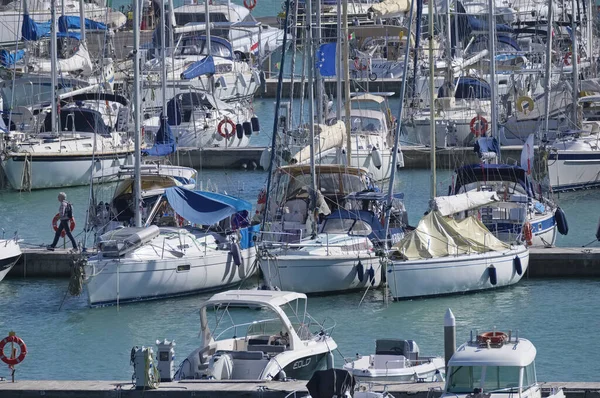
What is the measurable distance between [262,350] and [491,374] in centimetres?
501

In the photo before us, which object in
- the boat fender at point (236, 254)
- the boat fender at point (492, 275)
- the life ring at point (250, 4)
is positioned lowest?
the boat fender at point (492, 275)

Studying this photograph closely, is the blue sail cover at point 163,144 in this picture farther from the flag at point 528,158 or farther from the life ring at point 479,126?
the life ring at point 479,126

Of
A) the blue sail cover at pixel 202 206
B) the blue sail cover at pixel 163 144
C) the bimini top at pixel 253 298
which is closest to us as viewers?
the bimini top at pixel 253 298

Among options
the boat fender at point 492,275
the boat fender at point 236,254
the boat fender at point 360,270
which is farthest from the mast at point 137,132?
the boat fender at point 492,275

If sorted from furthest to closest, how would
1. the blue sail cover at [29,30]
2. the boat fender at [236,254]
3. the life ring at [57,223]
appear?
the blue sail cover at [29,30] → the life ring at [57,223] → the boat fender at [236,254]

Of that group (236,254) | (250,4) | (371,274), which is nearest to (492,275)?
(371,274)

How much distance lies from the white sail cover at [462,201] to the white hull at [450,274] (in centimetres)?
142

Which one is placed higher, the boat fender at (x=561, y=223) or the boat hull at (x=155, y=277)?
the boat fender at (x=561, y=223)

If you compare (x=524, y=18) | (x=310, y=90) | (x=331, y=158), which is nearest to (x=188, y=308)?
(x=310, y=90)

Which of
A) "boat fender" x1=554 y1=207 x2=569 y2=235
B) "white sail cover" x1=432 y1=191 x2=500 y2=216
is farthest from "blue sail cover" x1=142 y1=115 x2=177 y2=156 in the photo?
"boat fender" x1=554 y1=207 x2=569 y2=235

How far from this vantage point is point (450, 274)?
113ft

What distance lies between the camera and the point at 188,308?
34.2 metres

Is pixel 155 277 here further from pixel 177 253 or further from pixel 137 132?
pixel 137 132

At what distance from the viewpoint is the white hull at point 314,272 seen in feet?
112
